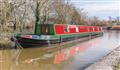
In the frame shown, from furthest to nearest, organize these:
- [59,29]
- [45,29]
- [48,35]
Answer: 1. [59,29]
2. [45,29]
3. [48,35]

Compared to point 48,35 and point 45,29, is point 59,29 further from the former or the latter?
point 48,35

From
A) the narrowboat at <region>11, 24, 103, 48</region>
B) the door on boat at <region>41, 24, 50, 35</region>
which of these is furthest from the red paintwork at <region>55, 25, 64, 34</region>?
the door on boat at <region>41, 24, 50, 35</region>

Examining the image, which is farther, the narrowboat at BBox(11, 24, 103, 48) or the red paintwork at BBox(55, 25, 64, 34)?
the red paintwork at BBox(55, 25, 64, 34)

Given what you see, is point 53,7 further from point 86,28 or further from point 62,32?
point 62,32

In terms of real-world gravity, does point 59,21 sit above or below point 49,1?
below

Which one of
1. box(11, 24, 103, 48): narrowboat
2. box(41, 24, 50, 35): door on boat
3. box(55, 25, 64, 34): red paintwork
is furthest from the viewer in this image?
box(55, 25, 64, 34): red paintwork

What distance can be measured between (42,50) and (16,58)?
3.75m

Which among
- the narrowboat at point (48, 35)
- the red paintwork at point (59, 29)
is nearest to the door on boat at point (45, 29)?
the narrowboat at point (48, 35)

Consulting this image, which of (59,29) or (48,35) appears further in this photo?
(59,29)

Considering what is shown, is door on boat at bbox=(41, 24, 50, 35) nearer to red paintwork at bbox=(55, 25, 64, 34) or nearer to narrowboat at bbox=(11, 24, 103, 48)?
narrowboat at bbox=(11, 24, 103, 48)

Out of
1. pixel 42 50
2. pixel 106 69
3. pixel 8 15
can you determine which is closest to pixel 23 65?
pixel 106 69

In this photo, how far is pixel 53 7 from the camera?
34375 mm

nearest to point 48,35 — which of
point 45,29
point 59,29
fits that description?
point 45,29

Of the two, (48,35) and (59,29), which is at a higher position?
(59,29)
